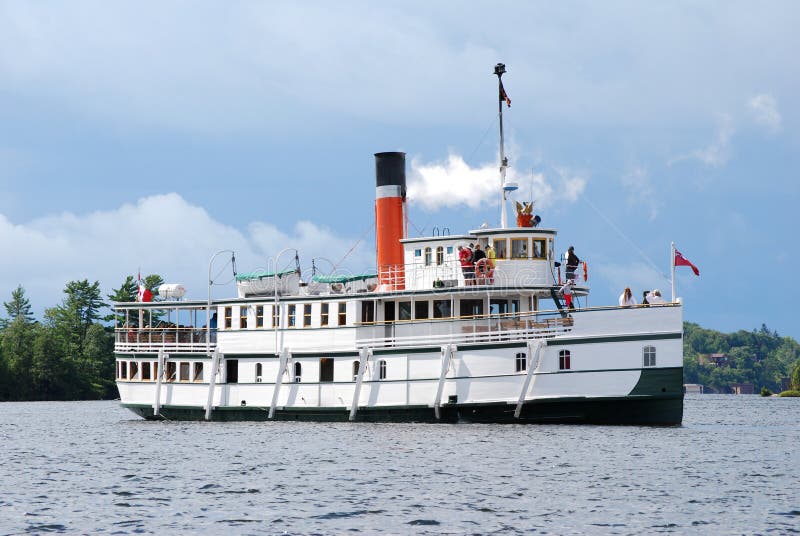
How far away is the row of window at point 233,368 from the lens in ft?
128

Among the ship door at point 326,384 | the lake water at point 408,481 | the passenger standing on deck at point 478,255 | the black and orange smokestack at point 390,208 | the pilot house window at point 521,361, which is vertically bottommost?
the lake water at point 408,481

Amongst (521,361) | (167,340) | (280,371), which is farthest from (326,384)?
(167,340)

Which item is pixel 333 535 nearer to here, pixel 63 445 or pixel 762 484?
pixel 762 484

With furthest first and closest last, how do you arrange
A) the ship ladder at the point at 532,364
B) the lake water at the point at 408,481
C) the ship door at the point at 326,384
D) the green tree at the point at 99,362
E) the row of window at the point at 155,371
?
the green tree at the point at 99,362 → the row of window at the point at 155,371 → the ship door at the point at 326,384 → the ship ladder at the point at 532,364 → the lake water at the point at 408,481

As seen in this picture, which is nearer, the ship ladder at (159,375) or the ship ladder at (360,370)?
the ship ladder at (360,370)

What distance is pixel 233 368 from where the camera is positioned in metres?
47.2

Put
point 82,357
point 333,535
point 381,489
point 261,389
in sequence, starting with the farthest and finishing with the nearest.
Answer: point 82,357 → point 261,389 → point 381,489 → point 333,535

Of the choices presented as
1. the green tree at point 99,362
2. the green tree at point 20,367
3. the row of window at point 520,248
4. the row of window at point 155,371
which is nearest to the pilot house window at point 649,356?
the row of window at point 520,248

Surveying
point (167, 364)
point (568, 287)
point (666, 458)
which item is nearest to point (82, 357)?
point (167, 364)

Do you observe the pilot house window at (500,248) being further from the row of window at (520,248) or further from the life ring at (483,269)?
the life ring at (483,269)

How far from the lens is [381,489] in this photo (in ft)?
87.6

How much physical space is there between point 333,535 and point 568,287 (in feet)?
71.2

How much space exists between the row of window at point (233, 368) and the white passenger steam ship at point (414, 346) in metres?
0.06

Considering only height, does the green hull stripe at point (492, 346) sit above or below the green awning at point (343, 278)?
below
